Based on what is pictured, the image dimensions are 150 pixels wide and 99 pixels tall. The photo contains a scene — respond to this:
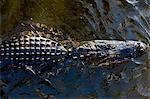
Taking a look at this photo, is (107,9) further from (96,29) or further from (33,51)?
(33,51)

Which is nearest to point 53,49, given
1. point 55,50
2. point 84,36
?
point 55,50

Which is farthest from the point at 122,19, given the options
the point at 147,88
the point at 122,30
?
the point at 147,88

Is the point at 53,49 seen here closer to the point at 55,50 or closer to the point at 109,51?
the point at 55,50
